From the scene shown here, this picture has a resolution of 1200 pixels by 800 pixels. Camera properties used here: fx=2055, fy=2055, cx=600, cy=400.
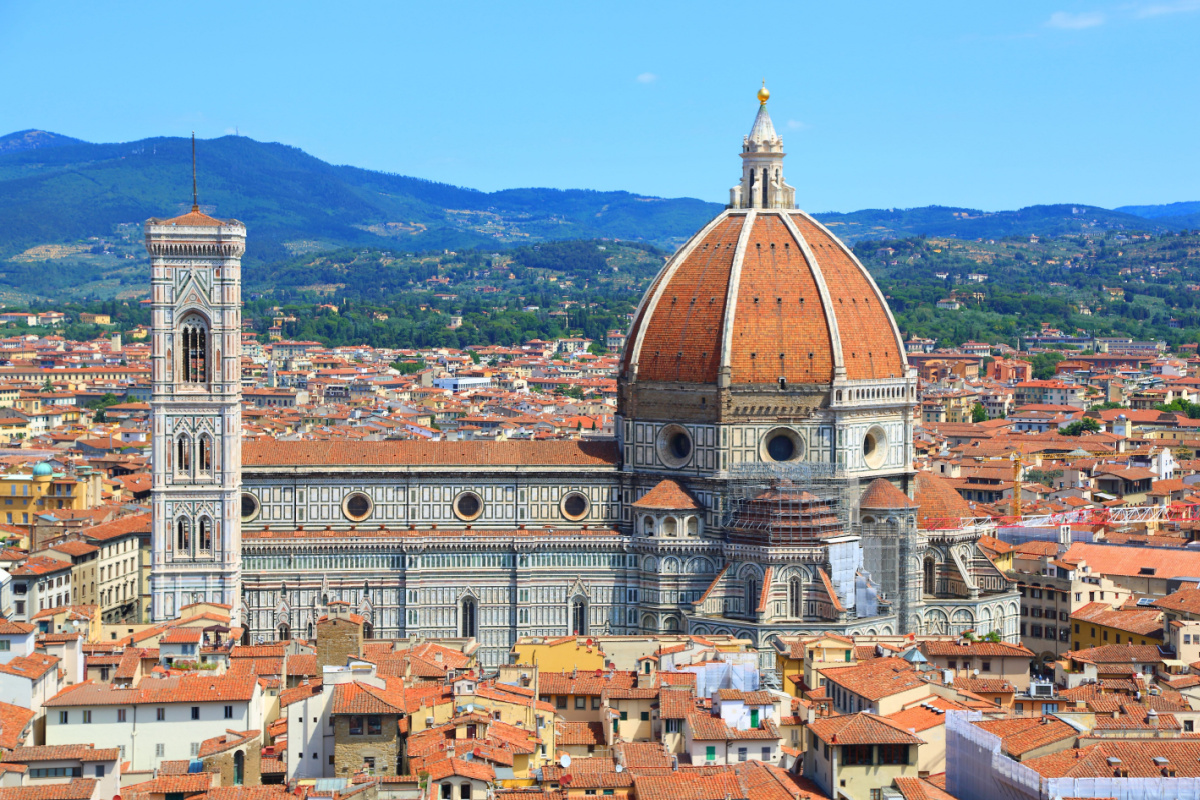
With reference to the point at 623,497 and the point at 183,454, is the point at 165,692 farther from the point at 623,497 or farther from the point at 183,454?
the point at 623,497

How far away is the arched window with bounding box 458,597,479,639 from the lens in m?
67.7

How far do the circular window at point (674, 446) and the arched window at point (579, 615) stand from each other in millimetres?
5459

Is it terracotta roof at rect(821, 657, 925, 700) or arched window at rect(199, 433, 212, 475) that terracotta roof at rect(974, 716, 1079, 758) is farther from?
arched window at rect(199, 433, 212, 475)

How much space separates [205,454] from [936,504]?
24269 mm

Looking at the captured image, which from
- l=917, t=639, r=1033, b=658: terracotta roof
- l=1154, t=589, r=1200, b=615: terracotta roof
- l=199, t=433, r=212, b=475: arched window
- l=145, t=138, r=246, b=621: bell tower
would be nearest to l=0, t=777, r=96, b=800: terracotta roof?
l=917, t=639, r=1033, b=658: terracotta roof

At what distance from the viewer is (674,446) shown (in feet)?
227

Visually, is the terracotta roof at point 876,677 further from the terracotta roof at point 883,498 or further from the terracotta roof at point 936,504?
the terracotta roof at point 936,504

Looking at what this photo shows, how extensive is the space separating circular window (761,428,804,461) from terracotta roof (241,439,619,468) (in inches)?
207

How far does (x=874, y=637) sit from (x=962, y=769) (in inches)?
776

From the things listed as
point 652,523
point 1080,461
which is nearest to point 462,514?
point 652,523

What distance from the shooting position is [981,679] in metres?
50.3

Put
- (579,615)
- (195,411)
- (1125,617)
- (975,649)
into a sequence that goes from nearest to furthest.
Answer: (975,649) < (1125,617) < (195,411) < (579,615)

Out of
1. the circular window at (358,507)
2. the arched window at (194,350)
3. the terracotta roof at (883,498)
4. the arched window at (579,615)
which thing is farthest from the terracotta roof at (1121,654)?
the arched window at (194,350)

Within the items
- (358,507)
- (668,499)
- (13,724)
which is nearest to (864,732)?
(13,724)
